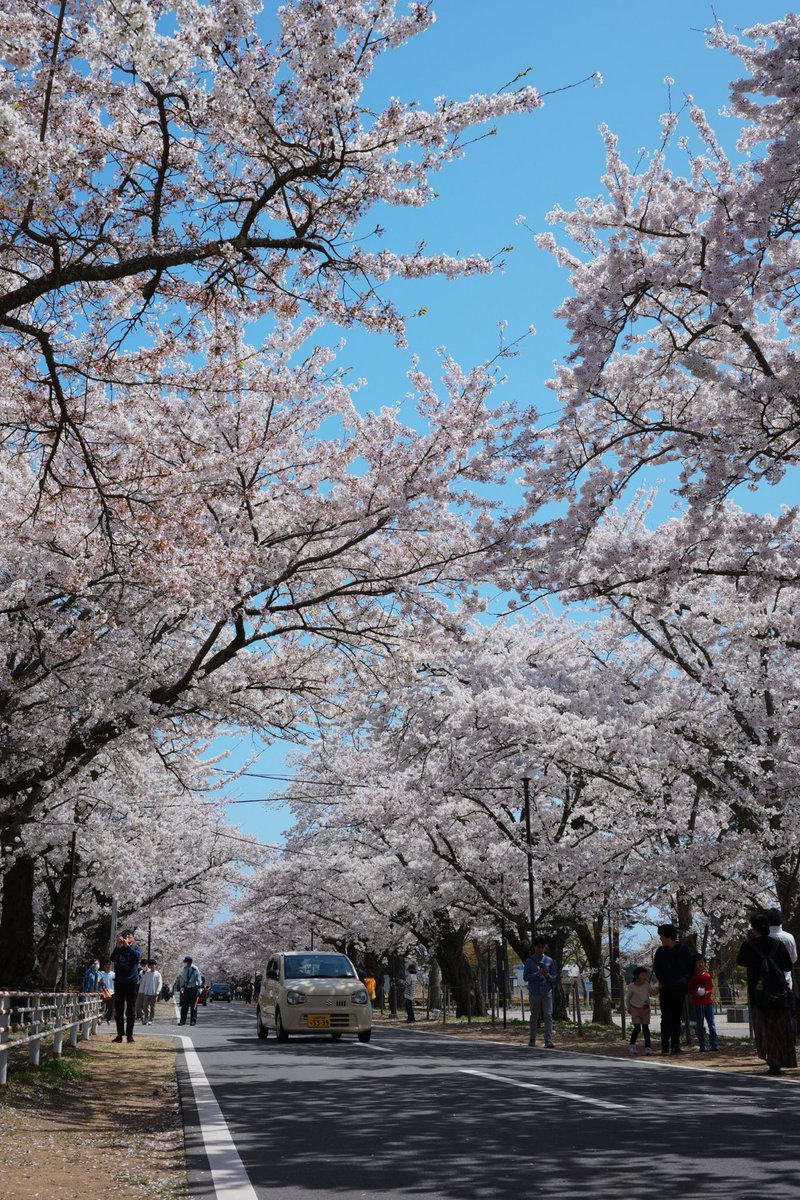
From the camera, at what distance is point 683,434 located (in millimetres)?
12531

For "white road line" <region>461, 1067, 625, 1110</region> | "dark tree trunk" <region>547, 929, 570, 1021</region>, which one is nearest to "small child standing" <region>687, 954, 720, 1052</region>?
"white road line" <region>461, 1067, 625, 1110</region>

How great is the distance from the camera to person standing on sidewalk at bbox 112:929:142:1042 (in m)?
19.7

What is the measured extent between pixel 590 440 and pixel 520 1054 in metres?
9.19

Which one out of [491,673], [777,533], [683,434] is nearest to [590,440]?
[683,434]

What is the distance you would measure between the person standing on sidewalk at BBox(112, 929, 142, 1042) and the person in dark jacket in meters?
8.96

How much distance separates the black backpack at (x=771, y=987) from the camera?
12.5m

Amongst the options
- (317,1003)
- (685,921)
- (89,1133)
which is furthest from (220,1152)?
(685,921)

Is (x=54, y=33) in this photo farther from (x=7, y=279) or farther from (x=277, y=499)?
(x=277, y=499)

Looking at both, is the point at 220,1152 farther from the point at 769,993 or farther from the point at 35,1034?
the point at 769,993

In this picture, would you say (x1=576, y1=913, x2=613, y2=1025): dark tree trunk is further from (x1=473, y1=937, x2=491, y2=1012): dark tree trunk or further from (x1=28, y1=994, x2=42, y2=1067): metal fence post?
(x1=28, y1=994, x2=42, y2=1067): metal fence post

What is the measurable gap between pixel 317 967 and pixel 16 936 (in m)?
6.04

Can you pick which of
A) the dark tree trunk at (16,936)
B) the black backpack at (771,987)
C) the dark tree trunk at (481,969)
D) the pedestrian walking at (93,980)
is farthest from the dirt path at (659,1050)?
the dark tree trunk at (481,969)

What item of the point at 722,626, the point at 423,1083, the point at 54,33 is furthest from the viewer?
the point at 722,626

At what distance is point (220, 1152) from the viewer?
729 centimetres
